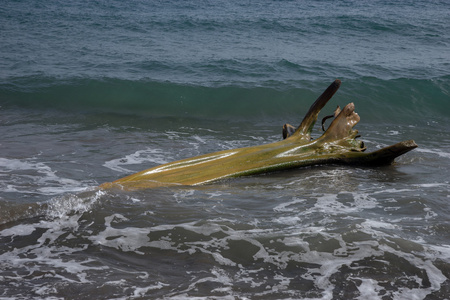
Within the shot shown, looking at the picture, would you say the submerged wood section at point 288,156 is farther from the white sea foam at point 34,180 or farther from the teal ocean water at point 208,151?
the white sea foam at point 34,180

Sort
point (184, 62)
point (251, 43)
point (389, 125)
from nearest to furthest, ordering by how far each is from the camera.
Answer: point (389, 125), point (184, 62), point (251, 43)

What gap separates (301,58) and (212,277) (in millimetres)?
11710

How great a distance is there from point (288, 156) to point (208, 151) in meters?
1.93

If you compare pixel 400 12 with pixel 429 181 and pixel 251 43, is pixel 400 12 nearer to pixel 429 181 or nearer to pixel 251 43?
pixel 251 43

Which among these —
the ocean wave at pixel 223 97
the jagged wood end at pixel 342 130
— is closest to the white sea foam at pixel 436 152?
the jagged wood end at pixel 342 130

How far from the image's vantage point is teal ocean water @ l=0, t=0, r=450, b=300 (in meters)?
3.32

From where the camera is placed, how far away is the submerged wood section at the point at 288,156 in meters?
5.20

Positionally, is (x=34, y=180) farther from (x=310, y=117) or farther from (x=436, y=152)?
(x=436, y=152)

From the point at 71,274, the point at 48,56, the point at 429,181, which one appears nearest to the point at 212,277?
the point at 71,274

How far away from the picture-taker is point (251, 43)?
53.3 feet

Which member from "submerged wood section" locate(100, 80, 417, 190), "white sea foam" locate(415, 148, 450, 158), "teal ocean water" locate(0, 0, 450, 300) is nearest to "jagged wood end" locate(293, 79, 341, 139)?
"submerged wood section" locate(100, 80, 417, 190)

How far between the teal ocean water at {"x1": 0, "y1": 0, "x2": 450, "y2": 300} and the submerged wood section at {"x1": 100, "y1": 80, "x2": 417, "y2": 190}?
6.2 inches

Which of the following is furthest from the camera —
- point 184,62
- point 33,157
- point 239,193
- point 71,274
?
point 184,62

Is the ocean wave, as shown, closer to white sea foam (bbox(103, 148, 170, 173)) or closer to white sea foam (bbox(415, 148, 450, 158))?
white sea foam (bbox(415, 148, 450, 158))
